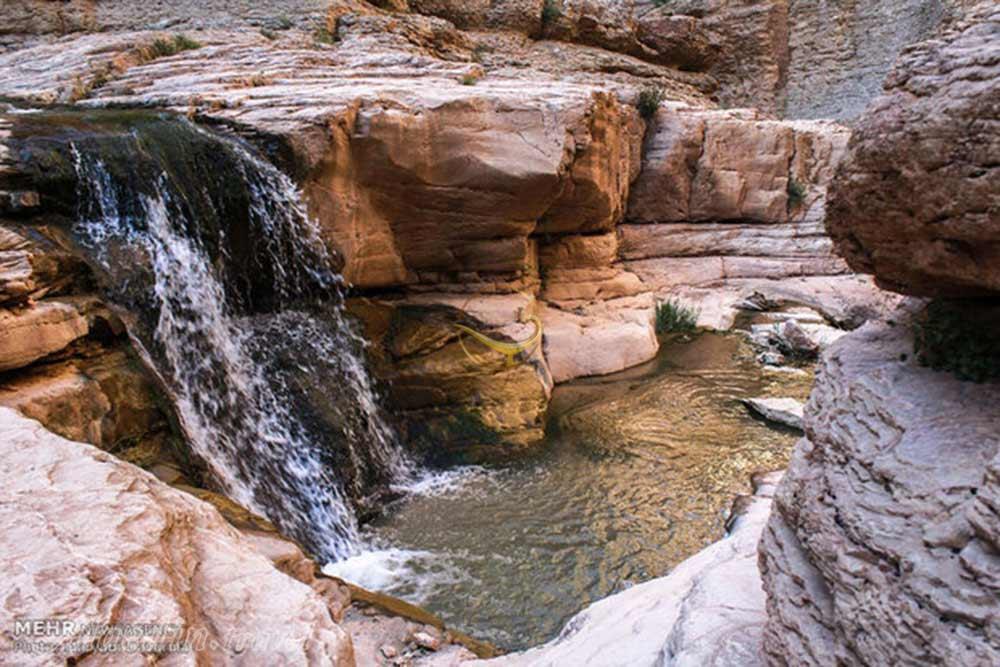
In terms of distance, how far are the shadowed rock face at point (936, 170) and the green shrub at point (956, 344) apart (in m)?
0.09

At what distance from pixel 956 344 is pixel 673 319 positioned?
8374 mm

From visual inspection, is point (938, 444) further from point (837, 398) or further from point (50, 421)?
point (50, 421)

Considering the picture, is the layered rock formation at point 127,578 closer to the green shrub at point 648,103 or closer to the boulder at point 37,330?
the boulder at point 37,330

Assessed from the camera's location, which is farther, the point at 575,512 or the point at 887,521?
the point at 575,512

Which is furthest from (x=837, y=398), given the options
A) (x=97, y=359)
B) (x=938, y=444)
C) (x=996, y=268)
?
(x=97, y=359)

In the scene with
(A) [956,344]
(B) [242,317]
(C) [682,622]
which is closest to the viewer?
(A) [956,344]

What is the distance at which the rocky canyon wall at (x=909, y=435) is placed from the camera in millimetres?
1535

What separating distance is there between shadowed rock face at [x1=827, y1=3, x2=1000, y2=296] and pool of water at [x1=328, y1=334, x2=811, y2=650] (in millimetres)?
3009

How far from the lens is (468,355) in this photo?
6852 millimetres

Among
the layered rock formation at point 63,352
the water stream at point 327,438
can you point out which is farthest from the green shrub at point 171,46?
the layered rock formation at point 63,352

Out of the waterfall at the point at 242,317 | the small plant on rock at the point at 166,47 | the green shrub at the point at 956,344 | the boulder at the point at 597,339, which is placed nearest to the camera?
the green shrub at the point at 956,344

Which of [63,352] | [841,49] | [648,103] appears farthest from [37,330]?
[841,49]

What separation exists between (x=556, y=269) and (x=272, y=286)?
14.3 feet

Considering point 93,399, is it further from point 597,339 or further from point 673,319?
point 673,319
